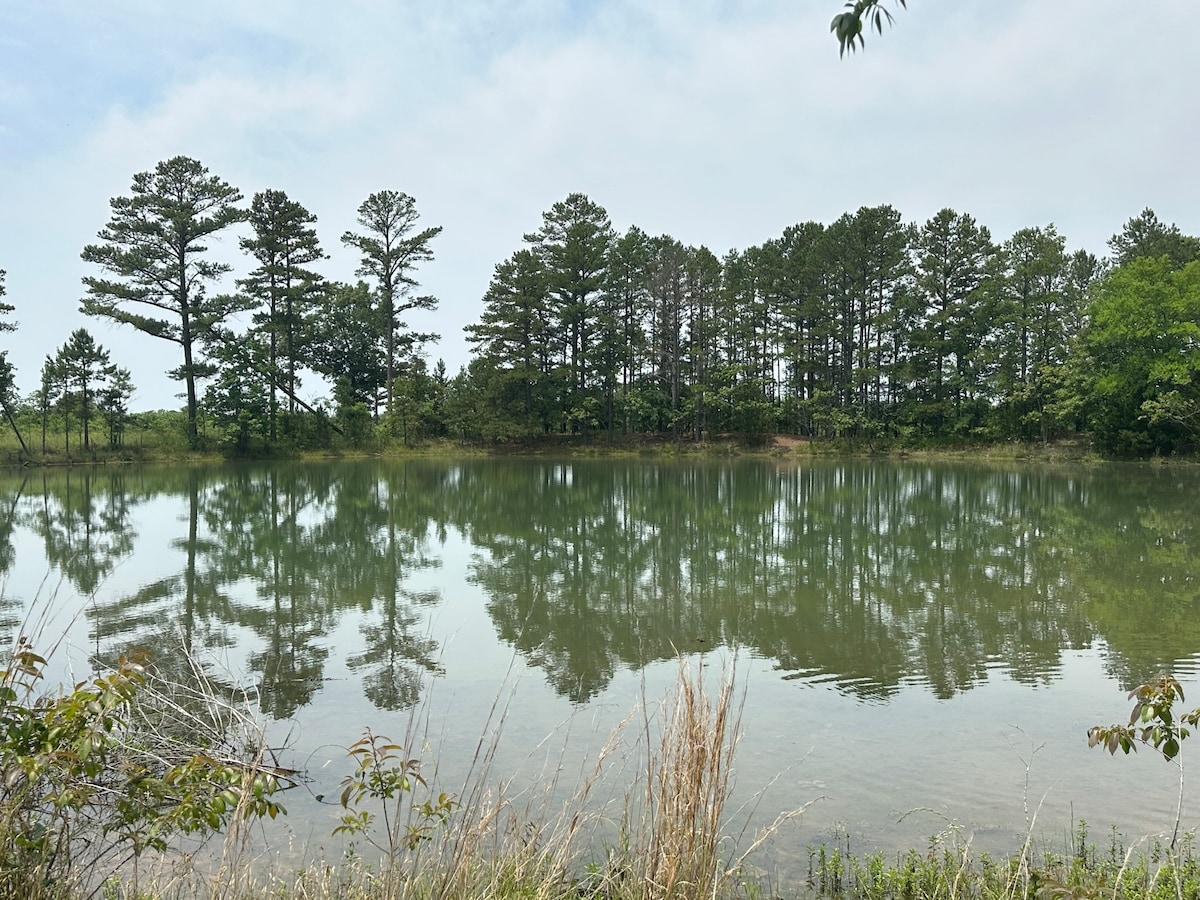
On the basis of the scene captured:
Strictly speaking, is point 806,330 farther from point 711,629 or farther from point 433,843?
point 433,843

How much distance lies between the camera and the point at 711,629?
822 cm

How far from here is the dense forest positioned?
1527 inches

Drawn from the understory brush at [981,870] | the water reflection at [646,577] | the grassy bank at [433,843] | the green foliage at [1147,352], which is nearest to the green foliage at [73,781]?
the grassy bank at [433,843]

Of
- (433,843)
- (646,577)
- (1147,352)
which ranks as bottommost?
(646,577)

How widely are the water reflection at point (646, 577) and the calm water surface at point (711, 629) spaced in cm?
6

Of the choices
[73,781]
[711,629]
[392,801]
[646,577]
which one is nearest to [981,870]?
[392,801]

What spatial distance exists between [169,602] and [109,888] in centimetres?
714

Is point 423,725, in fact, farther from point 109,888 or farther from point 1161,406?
point 1161,406

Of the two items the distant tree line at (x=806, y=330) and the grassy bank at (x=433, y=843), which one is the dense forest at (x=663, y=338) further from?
the grassy bank at (x=433, y=843)

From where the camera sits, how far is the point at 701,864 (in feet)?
9.16

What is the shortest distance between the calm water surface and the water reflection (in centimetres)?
6

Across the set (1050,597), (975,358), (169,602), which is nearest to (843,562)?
(1050,597)

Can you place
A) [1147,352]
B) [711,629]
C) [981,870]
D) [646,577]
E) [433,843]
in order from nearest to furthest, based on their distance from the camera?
[981,870] → [433,843] → [711,629] → [646,577] → [1147,352]

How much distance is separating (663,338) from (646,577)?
140 ft
